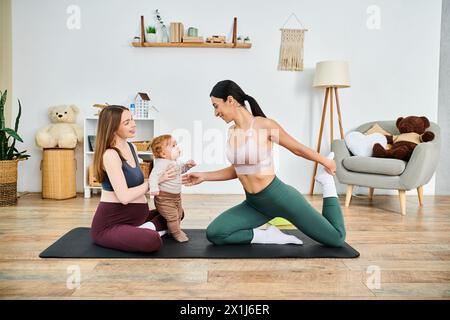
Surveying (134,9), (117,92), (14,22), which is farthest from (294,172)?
(14,22)

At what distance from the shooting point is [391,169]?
3557mm

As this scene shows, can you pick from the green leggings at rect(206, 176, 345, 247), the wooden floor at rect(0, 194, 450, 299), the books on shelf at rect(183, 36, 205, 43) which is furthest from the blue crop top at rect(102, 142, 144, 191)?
the books on shelf at rect(183, 36, 205, 43)

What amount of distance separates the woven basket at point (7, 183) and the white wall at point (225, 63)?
2.55 feet

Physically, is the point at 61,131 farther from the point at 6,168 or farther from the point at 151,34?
the point at 151,34

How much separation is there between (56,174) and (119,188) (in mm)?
2289

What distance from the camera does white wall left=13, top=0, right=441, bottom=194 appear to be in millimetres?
4461

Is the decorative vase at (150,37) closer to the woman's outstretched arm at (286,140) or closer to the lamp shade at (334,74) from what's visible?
the lamp shade at (334,74)

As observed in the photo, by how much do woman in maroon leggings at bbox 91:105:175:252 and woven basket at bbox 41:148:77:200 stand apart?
204 cm

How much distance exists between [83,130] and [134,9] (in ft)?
4.44

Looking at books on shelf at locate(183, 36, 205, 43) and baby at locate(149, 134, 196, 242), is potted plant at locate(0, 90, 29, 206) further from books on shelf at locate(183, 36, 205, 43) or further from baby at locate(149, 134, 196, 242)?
baby at locate(149, 134, 196, 242)

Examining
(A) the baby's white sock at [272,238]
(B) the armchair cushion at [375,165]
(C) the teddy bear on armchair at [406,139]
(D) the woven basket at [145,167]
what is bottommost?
(A) the baby's white sock at [272,238]

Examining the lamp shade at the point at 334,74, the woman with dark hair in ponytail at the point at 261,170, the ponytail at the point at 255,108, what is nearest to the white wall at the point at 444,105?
the lamp shade at the point at 334,74

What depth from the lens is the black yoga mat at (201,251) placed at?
2141mm

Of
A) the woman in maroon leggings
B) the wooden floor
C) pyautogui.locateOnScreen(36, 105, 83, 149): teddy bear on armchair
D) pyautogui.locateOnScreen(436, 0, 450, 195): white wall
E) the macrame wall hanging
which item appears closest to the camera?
the wooden floor
